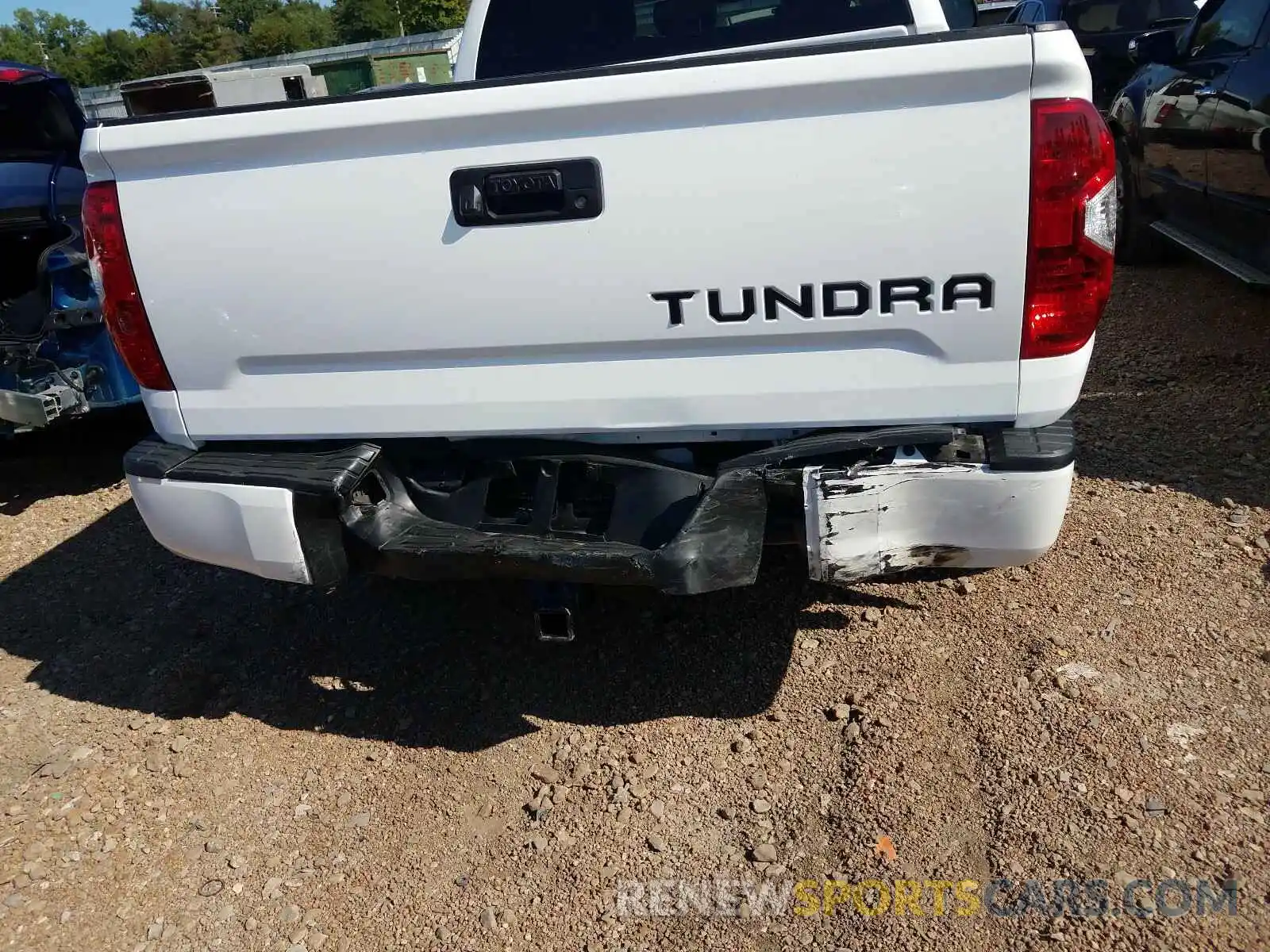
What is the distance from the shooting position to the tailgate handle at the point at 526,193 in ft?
7.23

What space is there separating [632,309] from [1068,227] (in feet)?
3.11

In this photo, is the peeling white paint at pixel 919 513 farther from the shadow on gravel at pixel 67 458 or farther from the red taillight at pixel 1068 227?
the shadow on gravel at pixel 67 458

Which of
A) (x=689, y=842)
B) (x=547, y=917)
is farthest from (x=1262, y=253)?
(x=547, y=917)

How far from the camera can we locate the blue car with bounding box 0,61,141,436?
4652mm

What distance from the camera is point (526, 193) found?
88.2 inches

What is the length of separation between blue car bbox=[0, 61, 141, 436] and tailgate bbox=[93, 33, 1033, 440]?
257 cm

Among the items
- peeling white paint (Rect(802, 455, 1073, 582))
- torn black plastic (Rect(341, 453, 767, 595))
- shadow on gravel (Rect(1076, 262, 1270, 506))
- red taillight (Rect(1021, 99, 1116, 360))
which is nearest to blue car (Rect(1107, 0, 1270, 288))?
shadow on gravel (Rect(1076, 262, 1270, 506))

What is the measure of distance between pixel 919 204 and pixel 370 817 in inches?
81.8

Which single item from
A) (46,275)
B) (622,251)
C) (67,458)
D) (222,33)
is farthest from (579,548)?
(222,33)

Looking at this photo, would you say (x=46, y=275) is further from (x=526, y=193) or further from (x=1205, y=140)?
(x=1205, y=140)

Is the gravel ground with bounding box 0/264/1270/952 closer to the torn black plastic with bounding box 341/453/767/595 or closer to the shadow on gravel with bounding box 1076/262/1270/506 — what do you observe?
the shadow on gravel with bounding box 1076/262/1270/506

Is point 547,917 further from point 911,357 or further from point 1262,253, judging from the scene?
point 1262,253

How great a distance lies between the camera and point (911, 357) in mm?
2217

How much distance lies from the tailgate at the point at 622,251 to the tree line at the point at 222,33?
214ft
